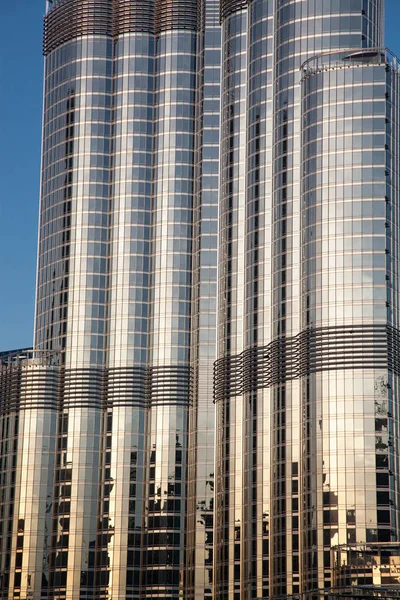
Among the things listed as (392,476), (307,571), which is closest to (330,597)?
(307,571)

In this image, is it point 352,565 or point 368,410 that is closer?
point 352,565

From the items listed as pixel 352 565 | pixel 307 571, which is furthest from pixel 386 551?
pixel 307 571

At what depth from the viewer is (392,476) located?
196500 mm

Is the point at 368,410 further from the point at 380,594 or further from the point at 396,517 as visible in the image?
the point at 380,594

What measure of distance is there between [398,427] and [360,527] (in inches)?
671

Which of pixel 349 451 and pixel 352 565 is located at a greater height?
pixel 349 451

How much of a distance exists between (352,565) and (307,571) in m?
12.4

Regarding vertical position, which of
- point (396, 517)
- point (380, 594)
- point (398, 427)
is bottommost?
point (380, 594)

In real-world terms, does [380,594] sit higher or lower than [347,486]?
lower

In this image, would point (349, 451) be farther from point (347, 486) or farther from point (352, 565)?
point (352, 565)

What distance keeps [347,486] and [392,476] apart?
7.05m

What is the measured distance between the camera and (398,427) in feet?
655

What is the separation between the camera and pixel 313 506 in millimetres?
198500

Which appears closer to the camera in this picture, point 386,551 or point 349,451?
point 386,551
